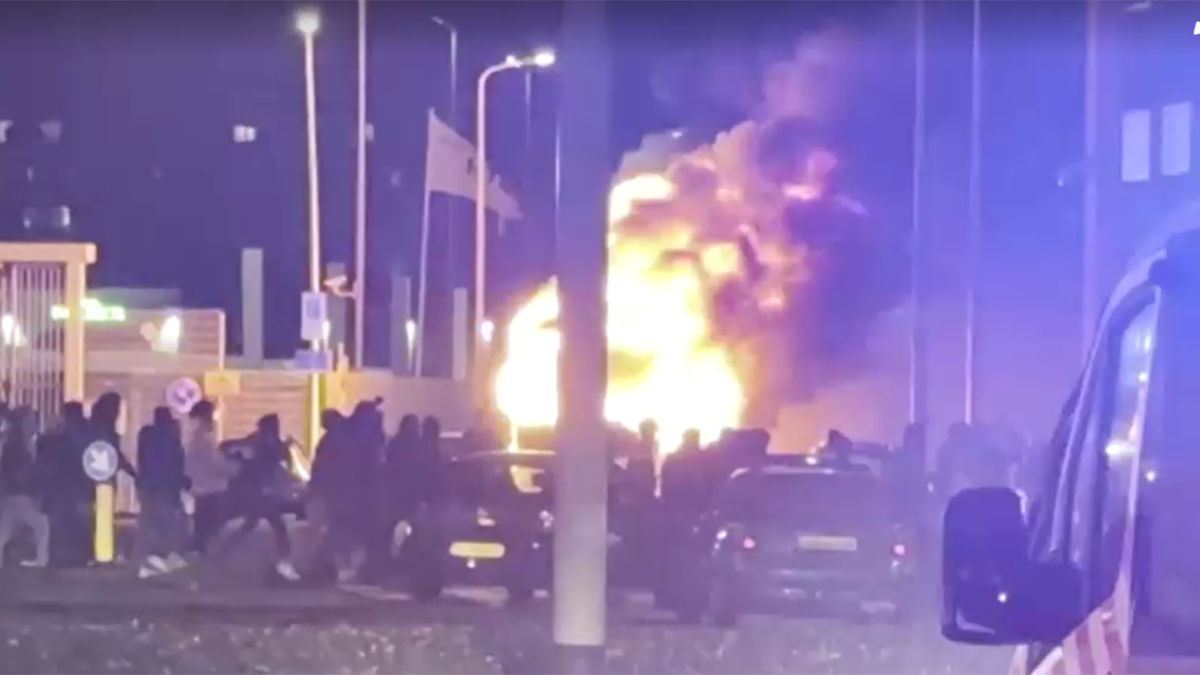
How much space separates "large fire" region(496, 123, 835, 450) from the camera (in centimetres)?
3684

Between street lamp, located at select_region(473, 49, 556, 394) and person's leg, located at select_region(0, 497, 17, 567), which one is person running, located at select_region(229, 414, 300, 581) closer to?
person's leg, located at select_region(0, 497, 17, 567)

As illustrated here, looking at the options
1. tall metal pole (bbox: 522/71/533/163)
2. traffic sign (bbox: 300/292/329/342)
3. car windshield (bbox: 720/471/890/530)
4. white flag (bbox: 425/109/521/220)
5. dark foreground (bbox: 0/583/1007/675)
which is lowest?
dark foreground (bbox: 0/583/1007/675)

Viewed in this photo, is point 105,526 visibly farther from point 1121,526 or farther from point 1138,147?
point 1121,526

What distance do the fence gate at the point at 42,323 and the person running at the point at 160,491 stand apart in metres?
2.48

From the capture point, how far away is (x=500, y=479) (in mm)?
20016

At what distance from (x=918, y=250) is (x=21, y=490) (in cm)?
1562

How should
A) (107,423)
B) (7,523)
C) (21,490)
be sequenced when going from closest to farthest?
(107,423)
(21,490)
(7,523)

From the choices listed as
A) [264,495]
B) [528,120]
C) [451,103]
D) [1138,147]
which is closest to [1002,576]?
[1138,147]

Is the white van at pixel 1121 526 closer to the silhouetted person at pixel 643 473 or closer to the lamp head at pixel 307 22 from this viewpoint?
the silhouetted person at pixel 643 473

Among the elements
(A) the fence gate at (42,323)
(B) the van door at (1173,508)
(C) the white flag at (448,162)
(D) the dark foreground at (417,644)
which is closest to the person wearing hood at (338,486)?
(D) the dark foreground at (417,644)

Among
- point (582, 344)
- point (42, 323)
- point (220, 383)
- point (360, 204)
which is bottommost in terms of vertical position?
point (220, 383)

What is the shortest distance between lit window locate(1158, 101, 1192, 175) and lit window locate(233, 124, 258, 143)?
37346mm

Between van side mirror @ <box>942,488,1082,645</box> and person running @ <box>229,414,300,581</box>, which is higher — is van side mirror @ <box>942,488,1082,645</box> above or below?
above

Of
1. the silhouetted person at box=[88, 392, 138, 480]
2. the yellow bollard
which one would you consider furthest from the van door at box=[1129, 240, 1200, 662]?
the yellow bollard
